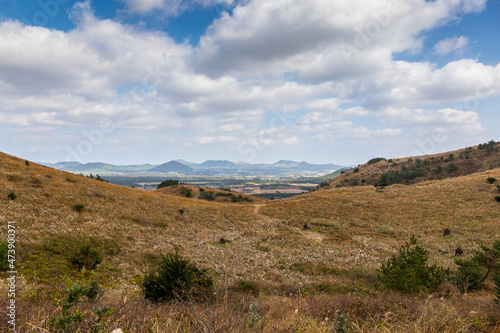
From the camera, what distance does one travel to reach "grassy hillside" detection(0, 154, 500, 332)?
473 centimetres

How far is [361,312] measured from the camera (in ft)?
21.1

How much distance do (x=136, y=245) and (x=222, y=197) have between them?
177 ft

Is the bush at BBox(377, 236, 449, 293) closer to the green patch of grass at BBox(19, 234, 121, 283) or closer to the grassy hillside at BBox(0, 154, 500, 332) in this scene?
the grassy hillside at BBox(0, 154, 500, 332)

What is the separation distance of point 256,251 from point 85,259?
50.3 feet

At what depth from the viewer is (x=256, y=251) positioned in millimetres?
23781

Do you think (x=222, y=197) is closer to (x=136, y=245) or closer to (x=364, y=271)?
(x=136, y=245)

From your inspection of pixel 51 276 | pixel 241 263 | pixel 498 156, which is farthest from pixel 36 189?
pixel 498 156

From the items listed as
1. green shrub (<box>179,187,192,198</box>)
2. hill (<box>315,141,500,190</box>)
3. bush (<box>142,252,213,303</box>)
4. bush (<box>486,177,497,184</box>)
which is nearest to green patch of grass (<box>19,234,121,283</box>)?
bush (<box>142,252,213,303</box>)

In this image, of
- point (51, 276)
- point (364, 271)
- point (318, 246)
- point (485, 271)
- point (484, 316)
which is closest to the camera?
point (484, 316)

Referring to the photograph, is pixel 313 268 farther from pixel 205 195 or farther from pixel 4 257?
pixel 205 195

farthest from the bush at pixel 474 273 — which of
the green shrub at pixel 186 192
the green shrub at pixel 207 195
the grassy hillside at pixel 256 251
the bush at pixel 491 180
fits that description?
the green shrub at pixel 186 192

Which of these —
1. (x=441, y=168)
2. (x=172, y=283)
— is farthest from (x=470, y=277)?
(x=441, y=168)

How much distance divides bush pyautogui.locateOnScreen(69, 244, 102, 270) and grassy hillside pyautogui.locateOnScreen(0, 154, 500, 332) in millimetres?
528

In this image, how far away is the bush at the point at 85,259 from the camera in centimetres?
1343
